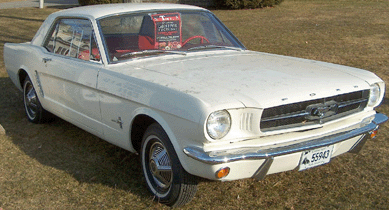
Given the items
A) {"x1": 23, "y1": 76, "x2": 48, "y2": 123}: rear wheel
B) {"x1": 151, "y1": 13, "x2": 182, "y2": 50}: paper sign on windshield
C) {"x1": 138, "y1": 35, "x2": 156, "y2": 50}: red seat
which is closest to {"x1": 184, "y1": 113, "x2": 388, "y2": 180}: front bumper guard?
{"x1": 138, "y1": 35, "x2": 156, "y2": 50}: red seat

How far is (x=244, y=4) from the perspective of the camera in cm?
1791

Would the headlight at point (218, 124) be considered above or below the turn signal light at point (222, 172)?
above

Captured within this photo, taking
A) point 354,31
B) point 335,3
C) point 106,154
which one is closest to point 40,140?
point 106,154

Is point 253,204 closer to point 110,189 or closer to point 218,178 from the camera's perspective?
point 218,178

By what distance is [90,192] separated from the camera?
389 cm

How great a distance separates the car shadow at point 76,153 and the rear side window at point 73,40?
986mm

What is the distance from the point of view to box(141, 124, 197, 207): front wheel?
3344 millimetres

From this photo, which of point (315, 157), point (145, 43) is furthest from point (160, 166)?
point (145, 43)

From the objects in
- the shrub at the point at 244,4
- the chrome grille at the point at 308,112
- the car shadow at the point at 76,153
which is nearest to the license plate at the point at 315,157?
the chrome grille at the point at 308,112

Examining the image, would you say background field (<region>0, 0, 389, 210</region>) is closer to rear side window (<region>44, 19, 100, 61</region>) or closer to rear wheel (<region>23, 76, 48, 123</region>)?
rear wheel (<region>23, 76, 48, 123</region>)

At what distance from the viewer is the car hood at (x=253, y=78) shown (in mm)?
3199

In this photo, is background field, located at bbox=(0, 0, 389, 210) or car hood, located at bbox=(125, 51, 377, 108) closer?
car hood, located at bbox=(125, 51, 377, 108)

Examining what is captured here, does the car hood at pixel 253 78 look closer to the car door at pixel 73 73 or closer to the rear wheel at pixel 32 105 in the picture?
the car door at pixel 73 73

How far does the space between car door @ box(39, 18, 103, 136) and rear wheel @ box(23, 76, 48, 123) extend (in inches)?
16.9
